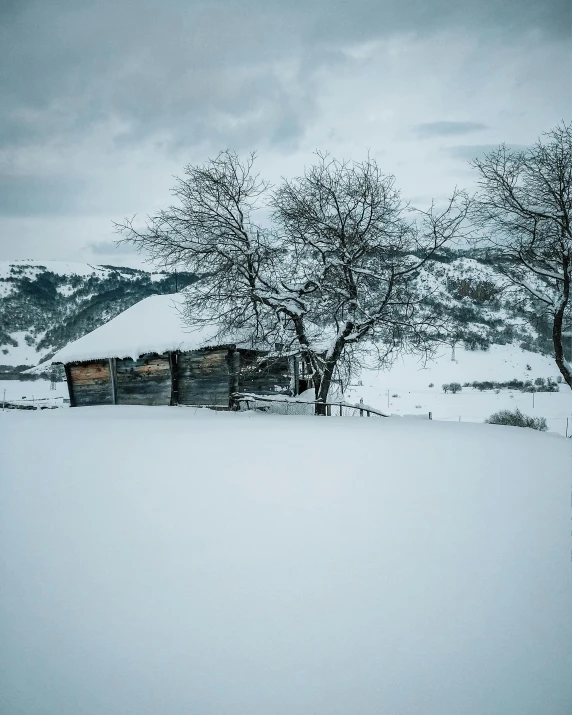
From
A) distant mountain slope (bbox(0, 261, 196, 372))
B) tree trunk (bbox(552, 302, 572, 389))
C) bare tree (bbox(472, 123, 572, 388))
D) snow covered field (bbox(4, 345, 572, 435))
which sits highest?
distant mountain slope (bbox(0, 261, 196, 372))

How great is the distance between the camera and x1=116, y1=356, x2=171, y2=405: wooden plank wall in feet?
50.6

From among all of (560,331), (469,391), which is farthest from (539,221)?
(469,391)

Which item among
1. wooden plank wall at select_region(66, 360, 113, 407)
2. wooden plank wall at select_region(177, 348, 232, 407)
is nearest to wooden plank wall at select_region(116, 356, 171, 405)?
wooden plank wall at select_region(177, 348, 232, 407)

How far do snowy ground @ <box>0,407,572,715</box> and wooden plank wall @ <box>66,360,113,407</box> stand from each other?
12973mm

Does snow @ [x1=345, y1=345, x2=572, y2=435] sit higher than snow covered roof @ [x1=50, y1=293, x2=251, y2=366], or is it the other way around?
snow covered roof @ [x1=50, y1=293, x2=251, y2=366]

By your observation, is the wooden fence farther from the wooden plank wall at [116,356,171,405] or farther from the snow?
the wooden plank wall at [116,356,171,405]

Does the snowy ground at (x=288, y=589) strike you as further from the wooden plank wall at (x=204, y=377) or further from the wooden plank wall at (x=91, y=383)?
the wooden plank wall at (x=91, y=383)

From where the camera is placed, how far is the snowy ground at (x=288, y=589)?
1.80 metres

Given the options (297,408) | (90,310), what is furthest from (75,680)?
(90,310)

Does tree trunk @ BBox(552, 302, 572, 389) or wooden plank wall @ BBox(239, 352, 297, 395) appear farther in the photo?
wooden plank wall @ BBox(239, 352, 297, 395)

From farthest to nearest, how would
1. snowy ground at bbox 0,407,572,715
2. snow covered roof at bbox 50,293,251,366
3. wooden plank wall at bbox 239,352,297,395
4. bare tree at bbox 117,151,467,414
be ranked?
wooden plank wall at bbox 239,352,297,395
snow covered roof at bbox 50,293,251,366
bare tree at bbox 117,151,467,414
snowy ground at bbox 0,407,572,715

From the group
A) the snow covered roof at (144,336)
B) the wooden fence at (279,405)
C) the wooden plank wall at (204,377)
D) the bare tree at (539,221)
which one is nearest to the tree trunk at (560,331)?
the bare tree at (539,221)

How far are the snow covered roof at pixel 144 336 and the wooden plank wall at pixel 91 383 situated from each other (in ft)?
2.72

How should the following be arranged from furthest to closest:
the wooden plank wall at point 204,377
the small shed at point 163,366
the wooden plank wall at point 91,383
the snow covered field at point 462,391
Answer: the snow covered field at point 462,391 → the wooden plank wall at point 91,383 → the wooden plank wall at point 204,377 → the small shed at point 163,366
